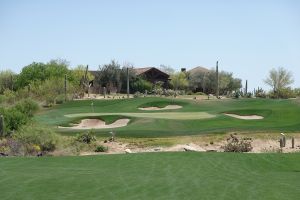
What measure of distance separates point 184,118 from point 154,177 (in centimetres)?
2667

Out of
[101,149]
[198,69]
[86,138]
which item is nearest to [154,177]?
[101,149]

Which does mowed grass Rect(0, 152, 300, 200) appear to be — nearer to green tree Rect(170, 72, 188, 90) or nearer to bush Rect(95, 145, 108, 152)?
bush Rect(95, 145, 108, 152)

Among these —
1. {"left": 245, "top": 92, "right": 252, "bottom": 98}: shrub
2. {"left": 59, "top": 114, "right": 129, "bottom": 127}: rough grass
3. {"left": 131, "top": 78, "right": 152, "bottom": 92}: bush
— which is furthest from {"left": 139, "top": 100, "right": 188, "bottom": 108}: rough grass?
{"left": 131, "top": 78, "right": 152, "bottom": 92}: bush

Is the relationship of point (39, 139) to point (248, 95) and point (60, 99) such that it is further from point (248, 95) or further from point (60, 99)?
point (248, 95)

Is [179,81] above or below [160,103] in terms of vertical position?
above

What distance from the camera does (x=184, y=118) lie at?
40562 millimetres

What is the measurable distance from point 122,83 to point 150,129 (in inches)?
2351

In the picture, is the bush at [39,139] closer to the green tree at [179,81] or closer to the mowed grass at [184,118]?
the mowed grass at [184,118]

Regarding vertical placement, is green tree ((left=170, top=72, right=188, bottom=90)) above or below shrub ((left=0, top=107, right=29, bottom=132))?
above

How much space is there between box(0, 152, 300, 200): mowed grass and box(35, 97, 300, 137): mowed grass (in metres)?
13.1

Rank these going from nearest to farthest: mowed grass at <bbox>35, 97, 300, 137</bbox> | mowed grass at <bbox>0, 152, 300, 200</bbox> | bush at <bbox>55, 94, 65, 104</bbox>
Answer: mowed grass at <bbox>0, 152, 300, 200</bbox>, mowed grass at <bbox>35, 97, 300, 137</bbox>, bush at <bbox>55, 94, 65, 104</bbox>

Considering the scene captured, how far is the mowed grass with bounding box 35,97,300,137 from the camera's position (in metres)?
33.0

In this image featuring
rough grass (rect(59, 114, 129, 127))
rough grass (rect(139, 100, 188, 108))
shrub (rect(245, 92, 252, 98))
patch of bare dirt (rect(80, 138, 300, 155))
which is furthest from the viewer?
shrub (rect(245, 92, 252, 98))

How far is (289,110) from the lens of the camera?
142ft
